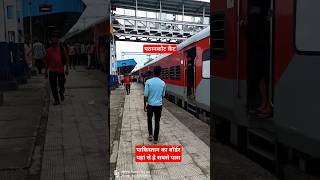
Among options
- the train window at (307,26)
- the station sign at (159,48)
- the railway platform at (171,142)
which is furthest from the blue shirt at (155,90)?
the train window at (307,26)

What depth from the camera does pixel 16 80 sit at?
4.60 feet

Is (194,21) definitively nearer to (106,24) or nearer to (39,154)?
(106,24)

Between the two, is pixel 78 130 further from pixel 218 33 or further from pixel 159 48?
pixel 218 33

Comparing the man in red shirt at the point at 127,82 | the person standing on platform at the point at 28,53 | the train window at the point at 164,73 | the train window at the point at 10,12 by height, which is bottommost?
the man in red shirt at the point at 127,82

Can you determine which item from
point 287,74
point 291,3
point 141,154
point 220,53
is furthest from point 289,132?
point 141,154

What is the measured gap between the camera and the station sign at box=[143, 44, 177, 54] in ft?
5.45

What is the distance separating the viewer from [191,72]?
208cm

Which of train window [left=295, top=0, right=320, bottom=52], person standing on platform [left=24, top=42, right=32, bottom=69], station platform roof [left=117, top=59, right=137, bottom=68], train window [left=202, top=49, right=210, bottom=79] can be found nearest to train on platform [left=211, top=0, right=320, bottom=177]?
train window [left=295, top=0, right=320, bottom=52]

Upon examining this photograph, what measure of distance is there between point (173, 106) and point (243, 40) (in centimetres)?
135

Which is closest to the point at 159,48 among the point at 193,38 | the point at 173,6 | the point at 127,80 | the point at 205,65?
the point at 173,6

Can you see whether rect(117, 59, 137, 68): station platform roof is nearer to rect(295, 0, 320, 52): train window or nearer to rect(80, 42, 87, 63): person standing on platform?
rect(80, 42, 87, 63): person standing on platform

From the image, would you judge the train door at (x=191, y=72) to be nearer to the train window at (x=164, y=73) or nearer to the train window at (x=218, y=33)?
the train window at (x=164, y=73)

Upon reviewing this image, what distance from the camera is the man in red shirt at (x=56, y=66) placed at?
1402 mm

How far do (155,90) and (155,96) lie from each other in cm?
7
